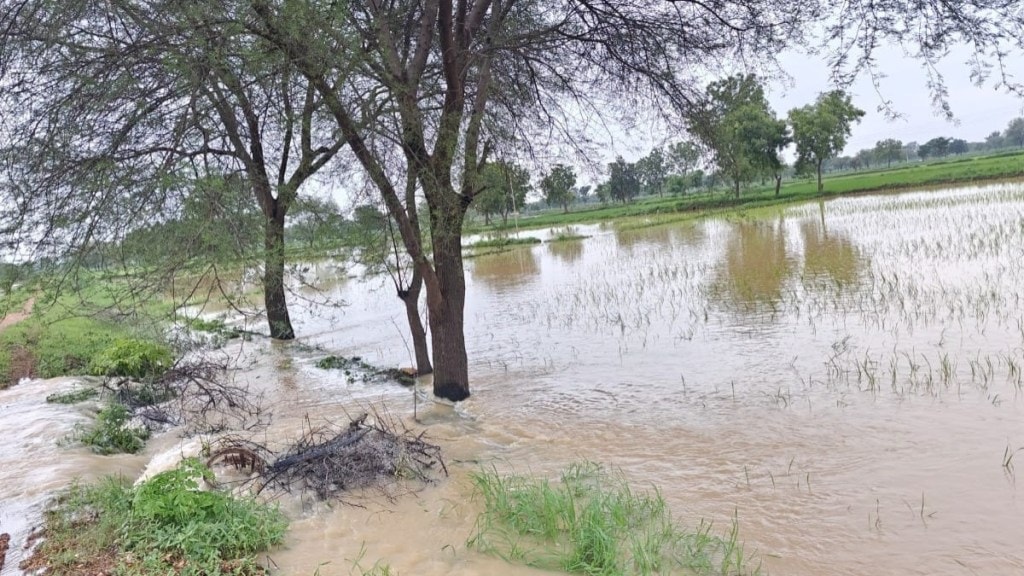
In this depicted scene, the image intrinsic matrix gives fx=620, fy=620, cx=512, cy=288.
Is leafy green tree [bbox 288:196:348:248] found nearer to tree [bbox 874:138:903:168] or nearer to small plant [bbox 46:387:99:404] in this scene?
small plant [bbox 46:387:99:404]

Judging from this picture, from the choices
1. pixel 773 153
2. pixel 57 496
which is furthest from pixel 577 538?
pixel 773 153

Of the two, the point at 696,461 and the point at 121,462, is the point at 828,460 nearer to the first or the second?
the point at 696,461

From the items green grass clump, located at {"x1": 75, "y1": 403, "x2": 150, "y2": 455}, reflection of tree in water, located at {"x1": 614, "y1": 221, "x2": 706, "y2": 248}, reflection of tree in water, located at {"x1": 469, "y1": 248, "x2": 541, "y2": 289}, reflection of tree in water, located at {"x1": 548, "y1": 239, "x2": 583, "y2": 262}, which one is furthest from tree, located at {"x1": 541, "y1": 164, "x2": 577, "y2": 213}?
reflection of tree in water, located at {"x1": 614, "y1": 221, "x2": 706, "y2": 248}

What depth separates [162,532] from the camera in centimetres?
418

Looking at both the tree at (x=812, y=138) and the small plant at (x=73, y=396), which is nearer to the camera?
the small plant at (x=73, y=396)

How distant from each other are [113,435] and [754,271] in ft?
51.0

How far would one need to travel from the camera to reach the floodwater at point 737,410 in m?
4.65

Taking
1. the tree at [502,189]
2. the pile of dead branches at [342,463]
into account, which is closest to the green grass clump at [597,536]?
the pile of dead branches at [342,463]

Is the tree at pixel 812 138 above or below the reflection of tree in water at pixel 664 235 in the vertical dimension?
above

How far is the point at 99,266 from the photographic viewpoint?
6.38 metres

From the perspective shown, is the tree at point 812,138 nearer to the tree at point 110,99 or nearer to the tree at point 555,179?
the tree at point 555,179

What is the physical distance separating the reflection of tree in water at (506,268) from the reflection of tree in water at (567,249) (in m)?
1.22

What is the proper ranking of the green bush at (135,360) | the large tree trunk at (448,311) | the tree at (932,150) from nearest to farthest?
1. the large tree trunk at (448,311)
2. the green bush at (135,360)
3. the tree at (932,150)

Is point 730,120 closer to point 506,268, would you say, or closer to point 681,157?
point 681,157
